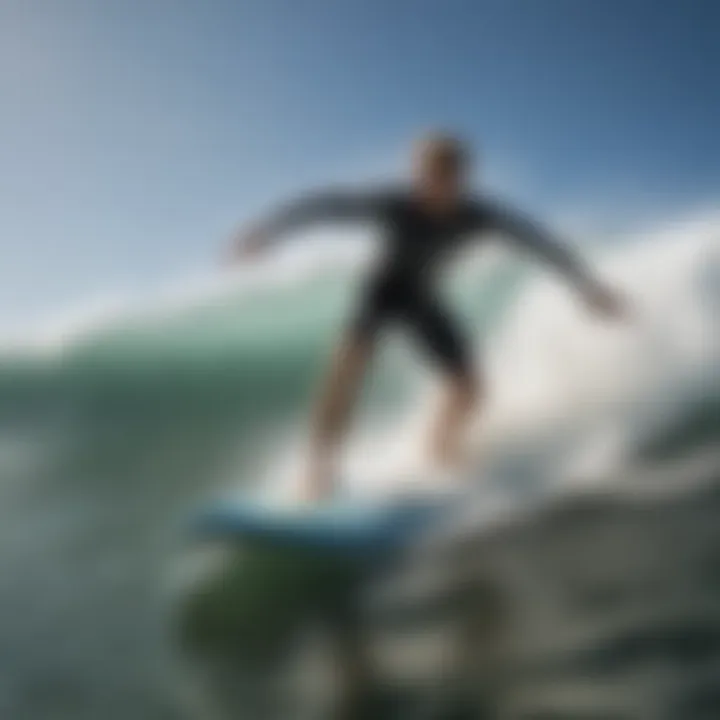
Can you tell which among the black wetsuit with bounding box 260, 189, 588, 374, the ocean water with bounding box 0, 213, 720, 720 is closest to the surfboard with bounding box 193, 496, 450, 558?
the ocean water with bounding box 0, 213, 720, 720

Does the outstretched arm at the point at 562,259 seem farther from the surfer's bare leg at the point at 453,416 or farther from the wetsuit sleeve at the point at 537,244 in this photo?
the surfer's bare leg at the point at 453,416

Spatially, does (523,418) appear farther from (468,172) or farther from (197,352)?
(197,352)

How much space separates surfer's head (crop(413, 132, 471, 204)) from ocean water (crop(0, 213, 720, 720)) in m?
0.14

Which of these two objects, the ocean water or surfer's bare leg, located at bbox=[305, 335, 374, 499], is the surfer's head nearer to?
the ocean water

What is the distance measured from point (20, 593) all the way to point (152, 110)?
839 mm

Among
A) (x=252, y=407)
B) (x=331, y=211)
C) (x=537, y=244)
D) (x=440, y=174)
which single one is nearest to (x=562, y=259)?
(x=537, y=244)

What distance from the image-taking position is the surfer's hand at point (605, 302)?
175 cm

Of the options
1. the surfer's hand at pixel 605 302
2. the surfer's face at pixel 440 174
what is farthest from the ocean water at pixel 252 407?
the surfer's face at pixel 440 174

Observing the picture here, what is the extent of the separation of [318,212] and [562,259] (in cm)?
42

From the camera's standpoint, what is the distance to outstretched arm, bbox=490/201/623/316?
1743 millimetres

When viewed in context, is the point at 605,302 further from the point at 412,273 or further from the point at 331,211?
the point at 331,211

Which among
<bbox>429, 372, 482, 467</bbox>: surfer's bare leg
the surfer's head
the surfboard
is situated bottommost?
the surfboard

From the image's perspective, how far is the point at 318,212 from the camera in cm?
171

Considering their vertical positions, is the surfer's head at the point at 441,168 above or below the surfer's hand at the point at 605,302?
above
